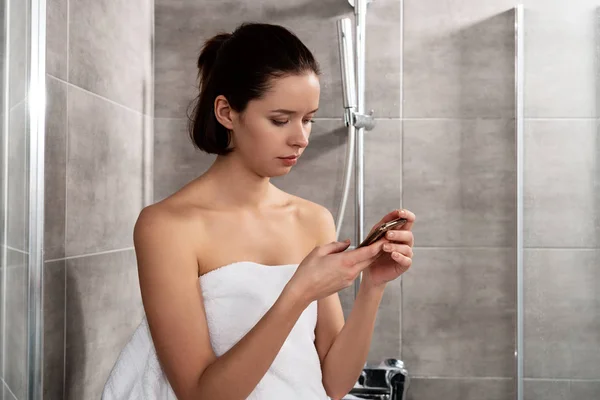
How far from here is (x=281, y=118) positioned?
3.26ft

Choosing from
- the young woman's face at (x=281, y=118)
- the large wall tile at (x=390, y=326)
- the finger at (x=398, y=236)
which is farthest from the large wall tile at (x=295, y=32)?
the finger at (x=398, y=236)

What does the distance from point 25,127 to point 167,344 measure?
379mm

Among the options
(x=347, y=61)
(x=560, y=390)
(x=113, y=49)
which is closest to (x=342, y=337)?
(x=560, y=390)

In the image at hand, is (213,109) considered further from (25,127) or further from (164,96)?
(164,96)

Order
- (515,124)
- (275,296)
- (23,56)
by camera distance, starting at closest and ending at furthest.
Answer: (23,56) < (275,296) < (515,124)

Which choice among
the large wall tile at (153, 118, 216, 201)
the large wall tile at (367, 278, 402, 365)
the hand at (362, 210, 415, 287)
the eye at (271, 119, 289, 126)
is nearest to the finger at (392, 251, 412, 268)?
the hand at (362, 210, 415, 287)

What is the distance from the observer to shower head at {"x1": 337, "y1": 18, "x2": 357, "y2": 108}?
145cm

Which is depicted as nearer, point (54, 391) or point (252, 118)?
point (252, 118)

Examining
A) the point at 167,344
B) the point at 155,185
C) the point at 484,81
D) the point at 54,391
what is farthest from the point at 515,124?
the point at 54,391

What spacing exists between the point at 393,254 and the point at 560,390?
0.68 m

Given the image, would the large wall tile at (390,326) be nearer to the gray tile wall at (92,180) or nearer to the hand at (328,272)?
the gray tile wall at (92,180)

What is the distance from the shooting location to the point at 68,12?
1.14m

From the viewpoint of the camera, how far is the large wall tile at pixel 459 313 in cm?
164

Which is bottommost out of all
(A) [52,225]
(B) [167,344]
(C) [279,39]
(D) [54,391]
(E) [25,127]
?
(D) [54,391]
